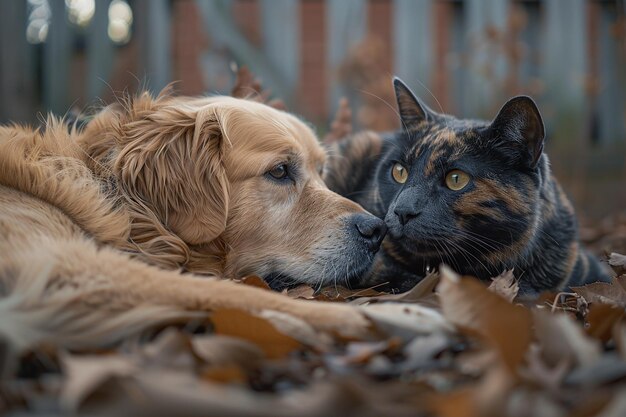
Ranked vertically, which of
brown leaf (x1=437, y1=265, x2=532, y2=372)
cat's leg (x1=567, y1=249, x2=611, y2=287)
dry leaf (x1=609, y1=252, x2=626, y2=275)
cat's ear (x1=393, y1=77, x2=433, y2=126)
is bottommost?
cat's leg (x1=567, y1=249, x2=611, y2=287)

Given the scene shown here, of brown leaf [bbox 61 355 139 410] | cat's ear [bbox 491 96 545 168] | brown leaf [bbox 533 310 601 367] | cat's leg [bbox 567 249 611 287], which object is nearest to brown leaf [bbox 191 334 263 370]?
brown leaf [bbox 61 355 139 410]

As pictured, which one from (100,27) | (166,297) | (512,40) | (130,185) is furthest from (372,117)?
(166,297)

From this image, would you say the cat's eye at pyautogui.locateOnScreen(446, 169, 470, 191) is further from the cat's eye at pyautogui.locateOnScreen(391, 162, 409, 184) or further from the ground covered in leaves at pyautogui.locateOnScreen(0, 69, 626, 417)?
the ground covered in leaves at pyautogui.locateOnScreen(0, 69, 626, 417)

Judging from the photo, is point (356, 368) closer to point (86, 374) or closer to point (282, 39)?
point (86, 374)

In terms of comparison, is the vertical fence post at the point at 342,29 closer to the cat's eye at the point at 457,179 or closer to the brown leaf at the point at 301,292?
the cat's eye at the point at 457,179

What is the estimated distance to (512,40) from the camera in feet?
20.5

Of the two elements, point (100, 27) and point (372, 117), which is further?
point (100, 27)

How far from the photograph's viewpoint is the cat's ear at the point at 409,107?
3.61m

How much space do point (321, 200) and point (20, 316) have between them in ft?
5.16

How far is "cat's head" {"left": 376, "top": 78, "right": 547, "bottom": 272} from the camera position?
2980 millimetres

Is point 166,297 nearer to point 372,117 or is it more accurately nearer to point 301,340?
point 301,340

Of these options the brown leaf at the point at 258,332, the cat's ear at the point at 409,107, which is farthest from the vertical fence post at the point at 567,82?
the brown leaf at the point at 258,332

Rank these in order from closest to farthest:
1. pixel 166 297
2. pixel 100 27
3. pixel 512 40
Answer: pixel 166 297 < pixel 512 40 < pixel 100 27

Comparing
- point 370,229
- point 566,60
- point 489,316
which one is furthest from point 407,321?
point 566,60
